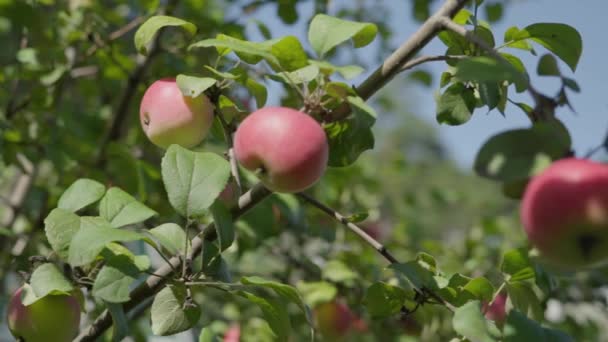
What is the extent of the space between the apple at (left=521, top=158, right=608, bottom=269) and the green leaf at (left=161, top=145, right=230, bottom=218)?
1.16ft

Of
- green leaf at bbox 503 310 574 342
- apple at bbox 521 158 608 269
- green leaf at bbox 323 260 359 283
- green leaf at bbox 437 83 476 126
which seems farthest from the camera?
green leaf at bbox 323 260 359 283

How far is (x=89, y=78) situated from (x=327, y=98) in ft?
4.84

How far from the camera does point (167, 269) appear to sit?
2.89 feet

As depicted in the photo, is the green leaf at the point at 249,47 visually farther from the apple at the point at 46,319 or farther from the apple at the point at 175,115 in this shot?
the apple at the point at 46,319

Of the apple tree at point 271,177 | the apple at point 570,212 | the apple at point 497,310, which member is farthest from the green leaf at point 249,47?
the apple at point 497,310

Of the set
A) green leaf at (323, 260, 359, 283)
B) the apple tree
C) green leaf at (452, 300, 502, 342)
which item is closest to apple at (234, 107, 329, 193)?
the apple tree

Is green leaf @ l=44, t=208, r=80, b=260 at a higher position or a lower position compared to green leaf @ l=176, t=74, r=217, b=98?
lower

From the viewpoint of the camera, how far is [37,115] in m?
1.61

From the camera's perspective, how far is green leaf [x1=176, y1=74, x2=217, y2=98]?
0.80 meters

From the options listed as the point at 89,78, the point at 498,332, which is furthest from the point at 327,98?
the point at 89,78

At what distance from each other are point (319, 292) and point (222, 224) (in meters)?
0.71

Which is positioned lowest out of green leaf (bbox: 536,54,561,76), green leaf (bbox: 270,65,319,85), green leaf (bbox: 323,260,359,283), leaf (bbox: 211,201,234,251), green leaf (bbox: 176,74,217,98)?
green leaf (bbox: 323,260,359,283)

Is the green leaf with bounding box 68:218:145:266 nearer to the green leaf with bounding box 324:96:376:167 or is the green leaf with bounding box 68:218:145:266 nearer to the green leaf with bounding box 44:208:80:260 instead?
the green leaf with bounding box 44:208:80:260

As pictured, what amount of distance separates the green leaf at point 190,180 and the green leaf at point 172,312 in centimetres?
11
